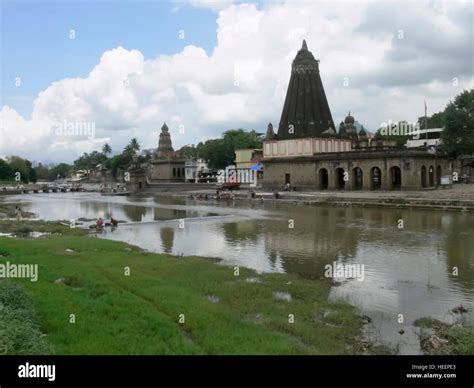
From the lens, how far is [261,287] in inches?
544

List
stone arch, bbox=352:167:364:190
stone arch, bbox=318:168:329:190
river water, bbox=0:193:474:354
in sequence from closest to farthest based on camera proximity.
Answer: river water, bbox=0:193:474:354
stone arch, bbox=352:167:364:190
stone arch, bbox=318:168:329:190

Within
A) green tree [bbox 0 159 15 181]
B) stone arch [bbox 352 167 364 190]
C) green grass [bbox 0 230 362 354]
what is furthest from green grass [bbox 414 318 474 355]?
green tree [bbox 0 159 15 181]

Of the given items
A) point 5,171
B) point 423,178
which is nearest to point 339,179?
point 423,178

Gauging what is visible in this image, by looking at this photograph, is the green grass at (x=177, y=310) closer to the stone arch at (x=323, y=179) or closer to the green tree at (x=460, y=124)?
the stone arch at (x=323, y=179)

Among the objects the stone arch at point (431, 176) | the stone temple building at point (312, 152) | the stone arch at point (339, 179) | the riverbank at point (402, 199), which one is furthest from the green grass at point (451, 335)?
the stone arch at point (339, 179)

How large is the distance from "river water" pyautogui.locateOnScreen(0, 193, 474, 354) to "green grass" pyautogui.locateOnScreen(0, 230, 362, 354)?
3.72 feet

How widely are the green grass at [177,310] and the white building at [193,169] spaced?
81509 millimetres

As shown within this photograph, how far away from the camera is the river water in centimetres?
1238

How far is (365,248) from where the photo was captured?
2133 cm

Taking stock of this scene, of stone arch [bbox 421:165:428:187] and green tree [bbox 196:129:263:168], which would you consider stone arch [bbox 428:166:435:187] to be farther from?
green tree [bbox 196:129:263:168]

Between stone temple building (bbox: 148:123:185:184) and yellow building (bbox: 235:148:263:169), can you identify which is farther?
stone temple building (bbox: 148:123:185:184)

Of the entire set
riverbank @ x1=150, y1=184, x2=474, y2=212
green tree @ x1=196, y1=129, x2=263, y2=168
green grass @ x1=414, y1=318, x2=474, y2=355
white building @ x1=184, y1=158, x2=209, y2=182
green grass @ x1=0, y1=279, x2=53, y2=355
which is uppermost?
green tree @ x1=196, y1=129, x2=263, y2=168

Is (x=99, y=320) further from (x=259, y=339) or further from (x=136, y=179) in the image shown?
(x=136, y=179)
